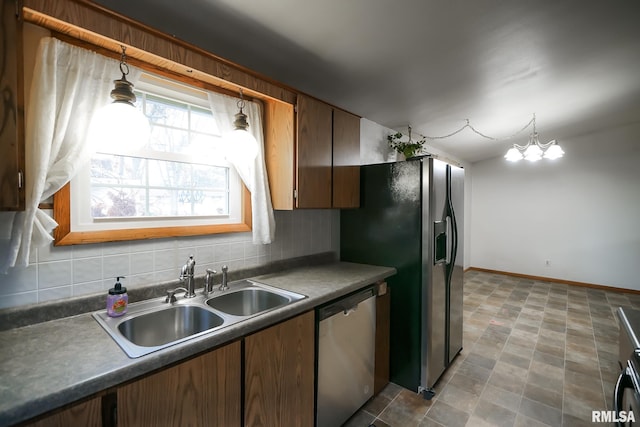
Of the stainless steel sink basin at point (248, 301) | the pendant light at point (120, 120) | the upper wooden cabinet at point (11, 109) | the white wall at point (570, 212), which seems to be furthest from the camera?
the white wall at point (570, 212)

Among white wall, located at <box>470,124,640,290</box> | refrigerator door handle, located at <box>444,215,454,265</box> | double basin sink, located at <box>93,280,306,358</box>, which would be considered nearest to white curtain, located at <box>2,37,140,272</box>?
double basin sink, located at <box>93,280,306,358</box>

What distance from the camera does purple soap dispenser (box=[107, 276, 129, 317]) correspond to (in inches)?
50.1

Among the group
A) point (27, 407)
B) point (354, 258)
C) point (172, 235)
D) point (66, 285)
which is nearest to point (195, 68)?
point (172, 235)

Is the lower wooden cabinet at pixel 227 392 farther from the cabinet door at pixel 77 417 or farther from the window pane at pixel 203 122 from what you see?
the window pane at pixel 203 122

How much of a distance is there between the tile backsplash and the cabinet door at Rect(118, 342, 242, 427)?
2.19ft

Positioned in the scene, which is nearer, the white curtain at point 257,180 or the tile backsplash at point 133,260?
the tile backsplash at point 133,260

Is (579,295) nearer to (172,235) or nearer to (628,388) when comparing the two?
(628,388)

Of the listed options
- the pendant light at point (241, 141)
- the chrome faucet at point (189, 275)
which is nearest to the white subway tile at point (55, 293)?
the chrome faucet at point (189, 275)

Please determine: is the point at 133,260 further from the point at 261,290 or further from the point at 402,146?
the point at 402,146

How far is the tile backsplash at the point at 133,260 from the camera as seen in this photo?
1184 millimetres

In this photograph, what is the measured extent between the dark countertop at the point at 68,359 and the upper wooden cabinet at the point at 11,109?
0.49 m

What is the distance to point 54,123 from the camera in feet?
3.79

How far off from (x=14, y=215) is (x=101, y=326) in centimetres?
54

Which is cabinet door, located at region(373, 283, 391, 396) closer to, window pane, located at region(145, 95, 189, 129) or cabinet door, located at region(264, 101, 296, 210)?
cabinet door, located at region(264, 101, 296, 210)
